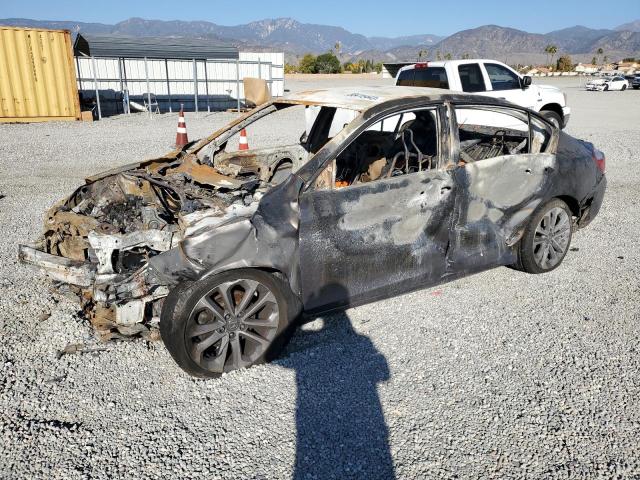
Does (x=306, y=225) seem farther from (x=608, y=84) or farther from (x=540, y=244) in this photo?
(x=608, y=84)

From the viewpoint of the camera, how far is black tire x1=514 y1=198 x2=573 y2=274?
4527mm

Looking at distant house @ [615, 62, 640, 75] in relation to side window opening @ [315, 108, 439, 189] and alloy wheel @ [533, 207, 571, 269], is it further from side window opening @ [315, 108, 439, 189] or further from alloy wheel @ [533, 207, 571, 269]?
side window opening @ [315, 108, 439, 189]

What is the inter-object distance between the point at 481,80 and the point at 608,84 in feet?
97.0

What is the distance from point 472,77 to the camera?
33.7ft

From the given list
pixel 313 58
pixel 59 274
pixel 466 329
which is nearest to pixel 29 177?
pixel 59 274

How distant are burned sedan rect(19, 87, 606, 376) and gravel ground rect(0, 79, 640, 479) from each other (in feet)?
0.94

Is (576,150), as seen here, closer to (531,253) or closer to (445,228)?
(531,253)

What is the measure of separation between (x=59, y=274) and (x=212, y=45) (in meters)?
17.4

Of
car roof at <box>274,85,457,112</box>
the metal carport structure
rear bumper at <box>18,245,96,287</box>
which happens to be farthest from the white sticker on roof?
the metal carport structure

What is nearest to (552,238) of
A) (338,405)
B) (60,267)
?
(338,405)

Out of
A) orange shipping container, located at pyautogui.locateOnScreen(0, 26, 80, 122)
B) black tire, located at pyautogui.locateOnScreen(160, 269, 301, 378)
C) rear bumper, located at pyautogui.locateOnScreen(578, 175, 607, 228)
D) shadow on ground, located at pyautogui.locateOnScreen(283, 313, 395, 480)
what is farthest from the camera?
orange shipping container, located at pyautogui.locateOnScreen(0, 26, 80, 122)

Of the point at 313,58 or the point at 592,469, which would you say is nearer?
the point at 592,469

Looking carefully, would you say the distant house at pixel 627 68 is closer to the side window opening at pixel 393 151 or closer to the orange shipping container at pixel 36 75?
the orange shipping container at pixel 36 75

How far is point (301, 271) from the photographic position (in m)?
3.36
